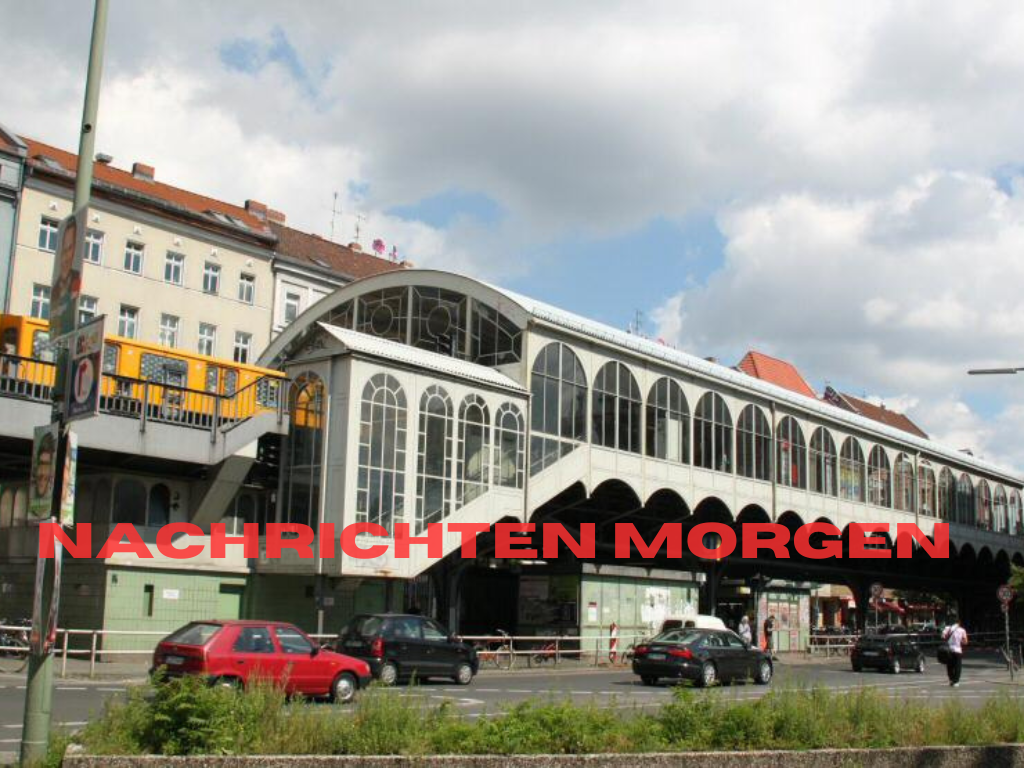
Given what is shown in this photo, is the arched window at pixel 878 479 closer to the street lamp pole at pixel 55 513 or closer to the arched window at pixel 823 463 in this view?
the arched window at pixel 823 463


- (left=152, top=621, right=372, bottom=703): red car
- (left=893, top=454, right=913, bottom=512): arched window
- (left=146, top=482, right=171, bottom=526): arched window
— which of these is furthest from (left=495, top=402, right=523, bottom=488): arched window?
(left=893, top=454, right=913, bottom=512): arched window

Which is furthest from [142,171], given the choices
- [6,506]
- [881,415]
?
[881,415]

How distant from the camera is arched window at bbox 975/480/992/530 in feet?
232

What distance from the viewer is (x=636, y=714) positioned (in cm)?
1295

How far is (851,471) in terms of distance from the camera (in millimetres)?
56438

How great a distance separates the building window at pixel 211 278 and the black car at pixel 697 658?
1306 inches

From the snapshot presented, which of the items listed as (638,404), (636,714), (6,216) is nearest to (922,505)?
(638,404)

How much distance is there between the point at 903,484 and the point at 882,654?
23.9 metres

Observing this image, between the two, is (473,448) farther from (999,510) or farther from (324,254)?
(999,510)

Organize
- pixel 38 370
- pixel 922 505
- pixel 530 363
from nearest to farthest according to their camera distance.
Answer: pixel 38 370 → pixel 530 363 → pixel 922 505

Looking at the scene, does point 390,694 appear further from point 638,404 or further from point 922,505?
point 922,505

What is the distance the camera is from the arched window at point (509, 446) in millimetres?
36750

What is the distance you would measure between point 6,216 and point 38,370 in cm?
2028

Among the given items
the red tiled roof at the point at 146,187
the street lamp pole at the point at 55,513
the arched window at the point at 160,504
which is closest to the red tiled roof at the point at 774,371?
the red tiled roof at the point at 146,187
